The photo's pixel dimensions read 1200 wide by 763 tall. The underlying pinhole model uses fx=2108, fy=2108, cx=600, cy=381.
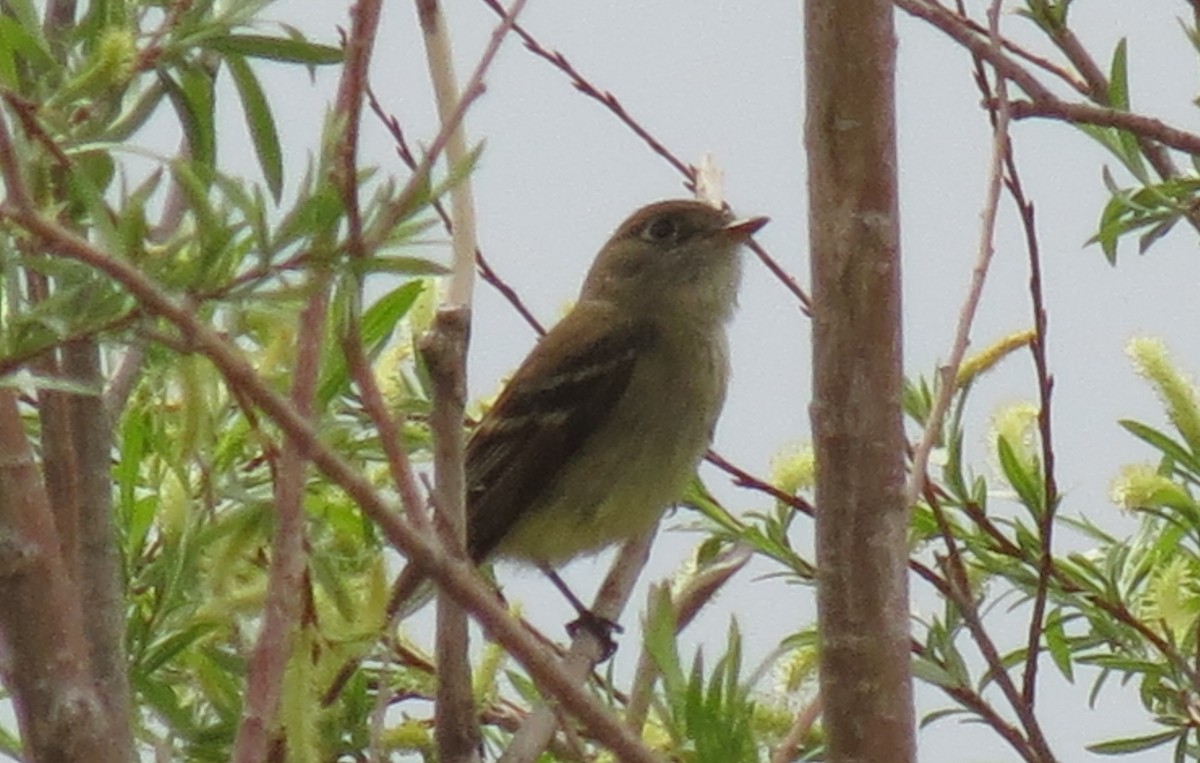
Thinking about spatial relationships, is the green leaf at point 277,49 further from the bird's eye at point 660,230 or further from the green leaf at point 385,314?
the bird's eye at point 660,230

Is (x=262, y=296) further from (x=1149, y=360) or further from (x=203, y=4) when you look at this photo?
(x=1149, y=360)

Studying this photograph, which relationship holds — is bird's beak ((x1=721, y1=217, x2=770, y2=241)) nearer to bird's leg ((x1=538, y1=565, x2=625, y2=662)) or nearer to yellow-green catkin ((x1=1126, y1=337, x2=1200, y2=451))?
bird's leg ((x1=538, y1=565, x2=625, y2=662))

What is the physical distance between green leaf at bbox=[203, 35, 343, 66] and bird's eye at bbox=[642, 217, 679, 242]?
2.87 metres

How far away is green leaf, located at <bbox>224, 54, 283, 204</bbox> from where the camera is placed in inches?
71.4

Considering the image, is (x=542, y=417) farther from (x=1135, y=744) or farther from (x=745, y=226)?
(x=1135, y=744)

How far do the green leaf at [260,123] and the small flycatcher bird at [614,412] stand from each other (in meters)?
2.03

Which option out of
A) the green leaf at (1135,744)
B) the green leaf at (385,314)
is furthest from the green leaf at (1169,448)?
the green leaf at (385,314)

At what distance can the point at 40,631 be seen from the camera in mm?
1552

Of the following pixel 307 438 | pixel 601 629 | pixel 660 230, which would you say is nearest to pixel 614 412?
pixel 660 230

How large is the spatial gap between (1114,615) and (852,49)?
1123mm

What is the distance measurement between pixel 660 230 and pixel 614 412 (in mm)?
580

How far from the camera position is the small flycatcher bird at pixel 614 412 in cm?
412

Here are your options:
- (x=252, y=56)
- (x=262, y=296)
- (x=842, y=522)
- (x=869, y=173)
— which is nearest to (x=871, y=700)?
(x=842, y=522)

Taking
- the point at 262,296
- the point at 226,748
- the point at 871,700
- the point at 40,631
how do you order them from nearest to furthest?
the point at 262,296, the point at 40,631, the point at 871,700, the point at 226,748
